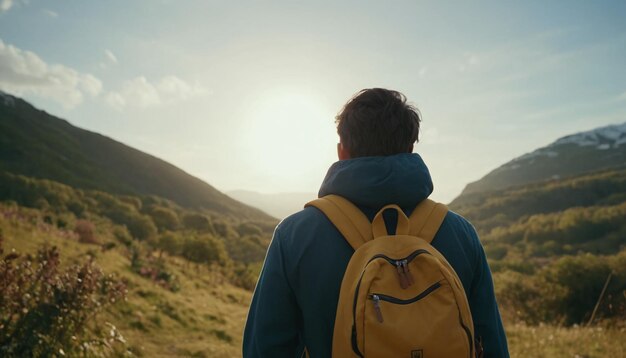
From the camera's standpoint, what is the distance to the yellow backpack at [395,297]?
4.95 ft

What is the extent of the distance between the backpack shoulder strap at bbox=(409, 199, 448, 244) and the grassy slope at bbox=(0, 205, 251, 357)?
7.04m

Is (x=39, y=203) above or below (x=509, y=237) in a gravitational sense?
below

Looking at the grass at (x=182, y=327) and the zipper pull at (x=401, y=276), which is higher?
the zipper pull at (x=401, y=276)

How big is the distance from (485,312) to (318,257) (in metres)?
0.97

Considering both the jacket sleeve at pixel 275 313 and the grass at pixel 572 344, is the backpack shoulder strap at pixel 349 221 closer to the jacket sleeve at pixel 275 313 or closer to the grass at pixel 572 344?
the jacket sleeve at pixel 275 313

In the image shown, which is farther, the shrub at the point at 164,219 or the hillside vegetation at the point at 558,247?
the shrub at the point at 164,219

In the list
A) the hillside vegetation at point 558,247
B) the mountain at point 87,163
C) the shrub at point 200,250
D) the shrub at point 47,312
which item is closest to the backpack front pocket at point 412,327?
the shrub at point 47,312

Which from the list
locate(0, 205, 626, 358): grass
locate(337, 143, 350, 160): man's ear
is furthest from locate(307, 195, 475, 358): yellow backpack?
locate(0, 205, 626, 358): grass

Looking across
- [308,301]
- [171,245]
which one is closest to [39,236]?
[308,301]

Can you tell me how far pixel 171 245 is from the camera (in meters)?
26.0

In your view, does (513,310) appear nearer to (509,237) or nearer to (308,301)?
(308,301)

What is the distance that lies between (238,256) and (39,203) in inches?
879

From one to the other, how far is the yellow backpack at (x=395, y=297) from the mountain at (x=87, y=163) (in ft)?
279

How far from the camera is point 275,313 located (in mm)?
1772
